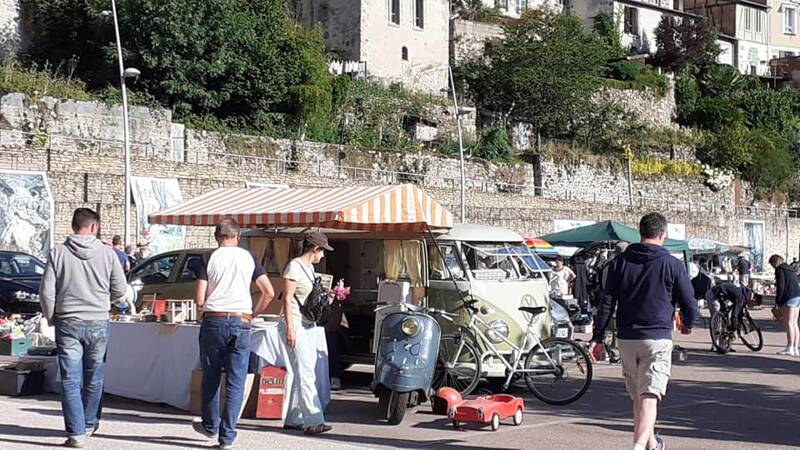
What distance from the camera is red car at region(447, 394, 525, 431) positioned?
11453 millimetres

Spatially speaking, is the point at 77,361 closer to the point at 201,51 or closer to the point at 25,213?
the point at 25,213

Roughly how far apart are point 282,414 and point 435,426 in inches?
61.7

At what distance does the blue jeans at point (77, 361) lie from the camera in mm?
9656

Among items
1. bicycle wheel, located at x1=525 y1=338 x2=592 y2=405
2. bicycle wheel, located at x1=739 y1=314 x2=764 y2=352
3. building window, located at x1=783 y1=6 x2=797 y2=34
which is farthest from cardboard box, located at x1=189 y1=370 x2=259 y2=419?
building window, located at x1=783 y1=6 x2=797 y2=34

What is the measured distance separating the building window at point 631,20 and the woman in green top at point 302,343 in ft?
223

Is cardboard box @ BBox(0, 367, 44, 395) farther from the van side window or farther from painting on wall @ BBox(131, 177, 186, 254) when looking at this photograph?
A: painting on wall @ BBox(131, 177, 186, 254)

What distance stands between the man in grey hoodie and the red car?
11.7 ft

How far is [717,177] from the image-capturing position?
2596 inches

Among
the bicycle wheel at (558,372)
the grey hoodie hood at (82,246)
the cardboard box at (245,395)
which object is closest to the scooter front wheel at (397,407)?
the cardboard box at (245,395)

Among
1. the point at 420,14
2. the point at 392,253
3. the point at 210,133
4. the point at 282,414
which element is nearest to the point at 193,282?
the point at 392,253

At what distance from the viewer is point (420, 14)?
193 ft

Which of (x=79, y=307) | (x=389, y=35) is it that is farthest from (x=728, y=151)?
(x=79, y=307)

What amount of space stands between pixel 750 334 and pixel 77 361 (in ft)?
48.2

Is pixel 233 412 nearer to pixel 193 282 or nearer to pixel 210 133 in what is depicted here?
pixel 193 282
